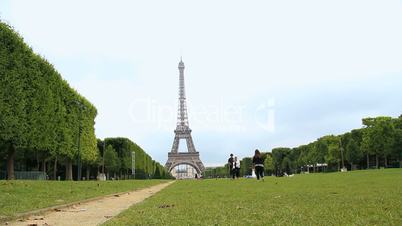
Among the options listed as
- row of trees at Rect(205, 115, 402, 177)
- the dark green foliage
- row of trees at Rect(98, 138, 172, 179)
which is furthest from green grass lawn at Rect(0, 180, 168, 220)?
row of trees at Rect(98, 138, 172, 179)

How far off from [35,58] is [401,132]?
6073cm

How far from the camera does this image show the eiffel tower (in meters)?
134

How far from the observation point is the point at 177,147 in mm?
137000

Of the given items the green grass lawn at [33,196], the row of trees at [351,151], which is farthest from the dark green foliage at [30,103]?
the row of trees at [351,151]

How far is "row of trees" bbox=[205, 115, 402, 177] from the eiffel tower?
69.9ft

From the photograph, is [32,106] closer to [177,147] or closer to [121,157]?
[121,157]

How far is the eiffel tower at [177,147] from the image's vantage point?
13350cm

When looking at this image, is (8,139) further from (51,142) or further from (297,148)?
(297,148)

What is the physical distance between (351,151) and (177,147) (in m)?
56.8

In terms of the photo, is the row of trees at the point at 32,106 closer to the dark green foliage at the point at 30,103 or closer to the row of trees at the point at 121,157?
the dark green foliage at the point at 30,103

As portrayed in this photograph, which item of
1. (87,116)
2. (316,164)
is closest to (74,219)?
(87,116)

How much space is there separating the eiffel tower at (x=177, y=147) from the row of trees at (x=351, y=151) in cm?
2130

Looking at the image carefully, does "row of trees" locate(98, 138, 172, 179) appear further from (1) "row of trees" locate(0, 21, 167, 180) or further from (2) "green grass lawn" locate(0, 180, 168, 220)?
(2) "green grass lawn" locate(0, 180, 168, 220)

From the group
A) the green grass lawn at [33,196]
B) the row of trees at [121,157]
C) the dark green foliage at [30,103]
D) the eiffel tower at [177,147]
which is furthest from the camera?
the eiffel tower at [177,147]
